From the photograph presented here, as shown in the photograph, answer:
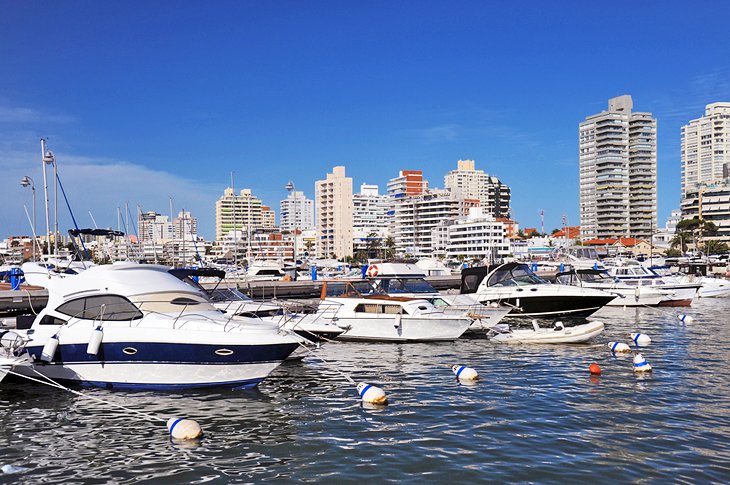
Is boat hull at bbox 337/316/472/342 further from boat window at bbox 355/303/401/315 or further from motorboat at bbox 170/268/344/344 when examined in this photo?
motorboat at bbox 170/268/344/344

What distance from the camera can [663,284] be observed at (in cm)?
4706

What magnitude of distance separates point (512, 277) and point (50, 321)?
2467 cm

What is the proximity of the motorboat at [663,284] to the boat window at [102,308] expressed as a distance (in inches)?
1513

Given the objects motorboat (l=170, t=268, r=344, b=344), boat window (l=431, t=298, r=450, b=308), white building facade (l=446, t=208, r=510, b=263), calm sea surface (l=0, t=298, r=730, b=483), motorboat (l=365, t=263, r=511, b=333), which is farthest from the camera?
white building facade (l=446, t=208, r=510, b=263)

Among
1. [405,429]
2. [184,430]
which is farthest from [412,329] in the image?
[184,430]

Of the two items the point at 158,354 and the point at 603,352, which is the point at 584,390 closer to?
the point at 603,352

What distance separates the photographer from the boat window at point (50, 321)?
57.2 feet

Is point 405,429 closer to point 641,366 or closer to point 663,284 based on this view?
point 641,366

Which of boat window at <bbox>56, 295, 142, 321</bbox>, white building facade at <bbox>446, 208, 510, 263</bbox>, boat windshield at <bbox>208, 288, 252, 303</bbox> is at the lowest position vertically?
boat windshield at <bbox>208, 288, 252, 303</bbox>

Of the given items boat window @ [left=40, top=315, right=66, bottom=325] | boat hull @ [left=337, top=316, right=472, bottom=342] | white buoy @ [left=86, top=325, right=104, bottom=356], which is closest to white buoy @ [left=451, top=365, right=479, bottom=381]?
boat hull @ [left=337, top=316, right=472, bottom=342]

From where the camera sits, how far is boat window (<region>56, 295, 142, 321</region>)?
659 inches

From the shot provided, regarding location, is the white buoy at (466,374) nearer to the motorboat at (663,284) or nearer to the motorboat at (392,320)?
the motorboat at (392,320)

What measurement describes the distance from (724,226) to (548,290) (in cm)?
16502

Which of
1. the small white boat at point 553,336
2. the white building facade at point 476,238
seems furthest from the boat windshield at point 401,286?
the white building facade at point 476,238
